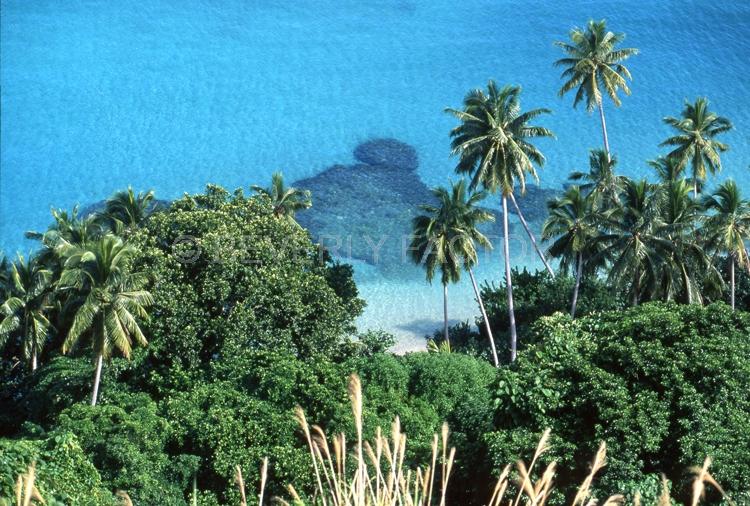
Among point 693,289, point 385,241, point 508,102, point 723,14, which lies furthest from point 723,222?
point 723,14

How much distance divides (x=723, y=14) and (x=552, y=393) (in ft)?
200

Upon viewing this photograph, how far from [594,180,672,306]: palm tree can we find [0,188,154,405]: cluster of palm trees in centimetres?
1639

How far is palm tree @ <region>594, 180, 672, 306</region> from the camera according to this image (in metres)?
32.6

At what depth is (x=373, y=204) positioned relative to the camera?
5584 centimetres

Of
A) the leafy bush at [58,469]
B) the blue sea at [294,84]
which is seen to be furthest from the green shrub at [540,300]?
the leafy bush at [58,469]

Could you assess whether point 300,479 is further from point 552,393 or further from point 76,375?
point 76,375

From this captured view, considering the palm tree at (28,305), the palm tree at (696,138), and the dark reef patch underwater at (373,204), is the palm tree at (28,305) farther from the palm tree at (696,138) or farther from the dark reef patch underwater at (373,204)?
the palm tree at (696,138)

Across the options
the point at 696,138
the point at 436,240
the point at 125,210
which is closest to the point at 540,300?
the point at 436,240

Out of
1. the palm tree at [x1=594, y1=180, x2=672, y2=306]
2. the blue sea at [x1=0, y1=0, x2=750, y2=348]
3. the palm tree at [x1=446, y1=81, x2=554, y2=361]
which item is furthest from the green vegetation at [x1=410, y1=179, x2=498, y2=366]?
the blue sea at [x1=0, y1=0, x2=750, y2=348]

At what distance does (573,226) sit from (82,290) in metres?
19.1

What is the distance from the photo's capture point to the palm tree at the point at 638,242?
32594 millimetres

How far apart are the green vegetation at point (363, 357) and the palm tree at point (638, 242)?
0.08m

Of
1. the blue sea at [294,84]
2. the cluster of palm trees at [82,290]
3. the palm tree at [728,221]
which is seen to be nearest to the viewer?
the cluster of palm trees at [82,290]

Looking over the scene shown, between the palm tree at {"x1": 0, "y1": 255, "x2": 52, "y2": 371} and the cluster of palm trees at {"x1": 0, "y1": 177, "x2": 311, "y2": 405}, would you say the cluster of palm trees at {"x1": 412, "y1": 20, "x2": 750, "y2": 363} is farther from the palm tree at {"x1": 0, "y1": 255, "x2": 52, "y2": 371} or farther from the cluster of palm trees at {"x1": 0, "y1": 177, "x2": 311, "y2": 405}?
the palm tree at {"x1": 0, "y1": 255, "x2": 52, "y2": 371}
